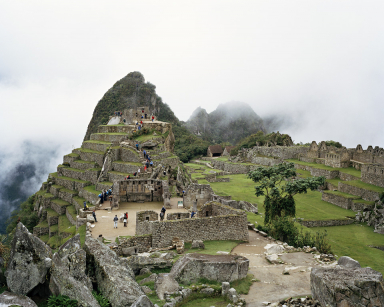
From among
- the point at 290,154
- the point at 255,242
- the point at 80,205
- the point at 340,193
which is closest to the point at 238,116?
the point at 290,154

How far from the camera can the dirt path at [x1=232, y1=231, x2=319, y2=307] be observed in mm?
9289

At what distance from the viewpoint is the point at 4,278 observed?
22.6 ft

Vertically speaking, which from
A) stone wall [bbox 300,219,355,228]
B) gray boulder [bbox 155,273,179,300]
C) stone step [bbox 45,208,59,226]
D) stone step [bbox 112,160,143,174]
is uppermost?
stone step [bbox 112,160,143,174]

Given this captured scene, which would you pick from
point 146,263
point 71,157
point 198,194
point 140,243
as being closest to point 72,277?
point 146,263

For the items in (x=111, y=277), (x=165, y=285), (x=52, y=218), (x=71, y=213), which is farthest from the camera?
(x=52, y=218)

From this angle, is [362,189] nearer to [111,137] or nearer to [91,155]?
[111,137]

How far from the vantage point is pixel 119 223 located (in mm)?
18203

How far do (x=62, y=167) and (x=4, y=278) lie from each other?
1326 inches

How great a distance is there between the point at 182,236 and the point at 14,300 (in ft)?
27.0

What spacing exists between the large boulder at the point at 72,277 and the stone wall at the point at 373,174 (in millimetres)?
36190

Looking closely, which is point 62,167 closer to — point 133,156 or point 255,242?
point 133,156

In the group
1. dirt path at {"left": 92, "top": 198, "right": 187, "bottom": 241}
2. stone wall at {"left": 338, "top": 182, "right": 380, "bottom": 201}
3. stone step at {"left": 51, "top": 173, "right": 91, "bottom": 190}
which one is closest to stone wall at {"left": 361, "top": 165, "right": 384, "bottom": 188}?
stone wall at {"left": 338, "top": 182, "right": 380, "bottom": 201}

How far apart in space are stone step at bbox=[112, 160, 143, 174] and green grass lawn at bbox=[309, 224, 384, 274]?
1634 cm

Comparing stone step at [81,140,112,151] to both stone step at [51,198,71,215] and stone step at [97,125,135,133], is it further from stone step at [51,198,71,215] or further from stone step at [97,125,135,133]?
stone step at [51,198,71,215]
